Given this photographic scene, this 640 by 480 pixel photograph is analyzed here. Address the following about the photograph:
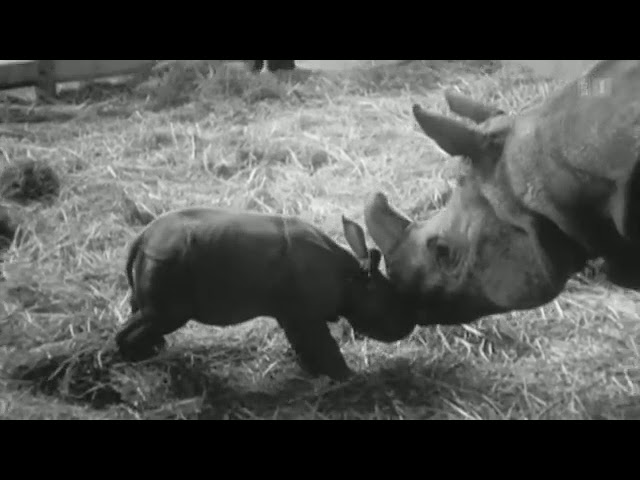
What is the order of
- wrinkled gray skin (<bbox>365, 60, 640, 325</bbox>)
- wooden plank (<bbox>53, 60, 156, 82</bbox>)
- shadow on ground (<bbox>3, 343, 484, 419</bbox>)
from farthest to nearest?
wooden plank (<bbox>53, 60, 156, 82</bbox>) → shadow on ground (<bbox>3, 343, 484, 419</bbox>) → wrinkled gray skin (<bbox>365, 60, 640, 325</bbox>)

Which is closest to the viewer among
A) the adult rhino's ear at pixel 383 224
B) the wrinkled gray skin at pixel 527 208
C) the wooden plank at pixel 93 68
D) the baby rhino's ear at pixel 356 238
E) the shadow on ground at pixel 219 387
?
the wrinkled gray skin at pixel 527 208

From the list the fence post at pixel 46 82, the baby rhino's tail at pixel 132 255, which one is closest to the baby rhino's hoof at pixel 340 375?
the baby rhino's tail at pixel 132 255

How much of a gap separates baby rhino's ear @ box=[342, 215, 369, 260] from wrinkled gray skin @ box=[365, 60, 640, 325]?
109mm

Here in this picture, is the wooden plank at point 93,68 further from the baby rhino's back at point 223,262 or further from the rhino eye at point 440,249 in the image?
the rhino eye at point 440,249

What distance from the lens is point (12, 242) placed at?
2.61 m

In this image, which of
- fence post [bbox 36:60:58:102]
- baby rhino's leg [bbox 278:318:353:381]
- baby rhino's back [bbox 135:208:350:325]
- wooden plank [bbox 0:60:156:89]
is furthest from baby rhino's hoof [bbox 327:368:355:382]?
fence post [bbox 36:60:58:102]

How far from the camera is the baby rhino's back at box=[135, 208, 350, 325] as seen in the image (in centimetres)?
213

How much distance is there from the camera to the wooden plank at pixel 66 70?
8.78ft

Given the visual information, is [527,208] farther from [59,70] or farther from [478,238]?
[59,70]

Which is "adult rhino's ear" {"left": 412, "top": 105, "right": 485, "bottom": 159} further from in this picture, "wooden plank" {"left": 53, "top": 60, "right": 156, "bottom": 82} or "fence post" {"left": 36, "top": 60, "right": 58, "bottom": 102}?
"fence post" {"left": 36, "top": 60, "right": 58, "bottom": 102}

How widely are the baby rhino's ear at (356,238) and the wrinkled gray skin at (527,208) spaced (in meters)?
0.11

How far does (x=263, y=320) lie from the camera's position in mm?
2318
